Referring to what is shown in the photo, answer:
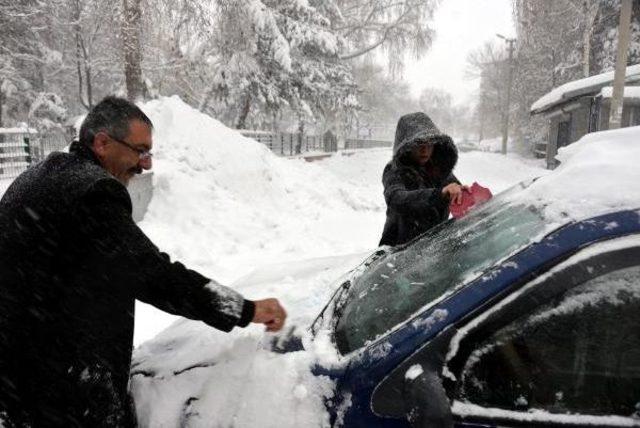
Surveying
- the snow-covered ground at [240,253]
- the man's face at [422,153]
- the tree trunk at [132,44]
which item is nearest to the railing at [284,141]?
the snow-covered ground at [240,253]

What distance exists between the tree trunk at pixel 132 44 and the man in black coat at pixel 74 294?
10933 millimetres

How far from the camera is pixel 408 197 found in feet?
9.29

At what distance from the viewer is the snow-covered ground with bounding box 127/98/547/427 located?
150 centimetres

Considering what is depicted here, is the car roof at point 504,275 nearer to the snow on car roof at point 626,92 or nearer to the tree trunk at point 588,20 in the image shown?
the snow on car roof at point 626,92

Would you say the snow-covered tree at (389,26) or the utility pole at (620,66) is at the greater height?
the snow-covered tree at (389,26)

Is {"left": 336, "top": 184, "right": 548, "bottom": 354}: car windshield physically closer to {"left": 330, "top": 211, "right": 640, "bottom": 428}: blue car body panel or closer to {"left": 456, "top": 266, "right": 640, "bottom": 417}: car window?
{"left": 330, "top": 211, "right": 640, "bottom": 428}: blue car body panel

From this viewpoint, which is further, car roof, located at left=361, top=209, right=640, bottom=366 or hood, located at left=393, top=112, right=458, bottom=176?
hood, located at left=393, top=112, right=458, bottom=176

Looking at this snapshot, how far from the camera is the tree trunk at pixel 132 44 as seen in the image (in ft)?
37.0

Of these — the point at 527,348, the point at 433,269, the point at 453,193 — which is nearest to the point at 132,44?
the point at 453,193

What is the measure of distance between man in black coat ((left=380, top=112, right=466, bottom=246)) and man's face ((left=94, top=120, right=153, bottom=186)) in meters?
1.50

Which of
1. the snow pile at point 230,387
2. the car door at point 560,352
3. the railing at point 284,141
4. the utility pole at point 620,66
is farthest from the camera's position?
the railing at point 284,141

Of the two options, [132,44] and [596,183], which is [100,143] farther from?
[132,44]

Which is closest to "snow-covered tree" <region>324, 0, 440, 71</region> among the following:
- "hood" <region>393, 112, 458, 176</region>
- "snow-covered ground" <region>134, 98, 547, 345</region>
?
"snow-covered ground" <region>134, 98, 547, 345</region>

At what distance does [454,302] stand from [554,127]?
25.7 metres
